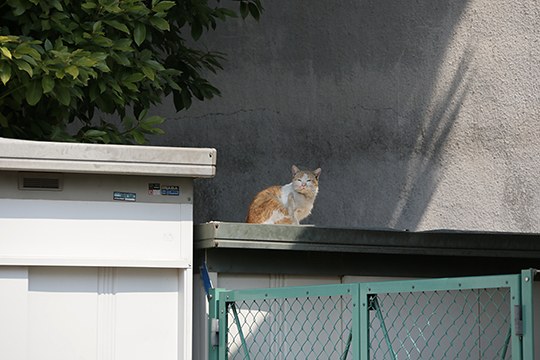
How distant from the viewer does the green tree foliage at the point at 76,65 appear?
6012mm

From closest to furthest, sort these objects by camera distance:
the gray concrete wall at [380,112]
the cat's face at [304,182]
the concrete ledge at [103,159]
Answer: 1. the concrete ledge at [103,159]
2. the cat's face at [304,182]
3. the gray concrete wall at [380,112]

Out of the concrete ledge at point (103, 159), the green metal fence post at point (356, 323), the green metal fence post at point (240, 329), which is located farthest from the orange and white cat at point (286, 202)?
the green metal fence post at point (356, 323)

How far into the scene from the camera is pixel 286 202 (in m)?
7.26

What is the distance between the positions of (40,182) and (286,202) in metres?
2.42

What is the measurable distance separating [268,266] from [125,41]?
5.81ft

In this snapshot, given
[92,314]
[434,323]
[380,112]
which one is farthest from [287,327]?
[380,112]

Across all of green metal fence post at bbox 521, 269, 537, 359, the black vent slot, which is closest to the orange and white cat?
the black vent slot

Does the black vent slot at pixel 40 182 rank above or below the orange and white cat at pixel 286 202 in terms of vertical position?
below

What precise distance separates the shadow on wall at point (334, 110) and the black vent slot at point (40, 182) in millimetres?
4036

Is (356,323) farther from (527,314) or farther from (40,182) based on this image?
(40,182)

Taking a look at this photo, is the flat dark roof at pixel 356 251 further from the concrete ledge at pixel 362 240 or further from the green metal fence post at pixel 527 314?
the green metal fence post at pixel 527 314

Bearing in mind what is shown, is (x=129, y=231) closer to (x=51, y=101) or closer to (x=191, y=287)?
(x=191, y=287)

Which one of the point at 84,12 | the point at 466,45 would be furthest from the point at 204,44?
the point at 84,12

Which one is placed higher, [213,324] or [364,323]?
[213,324]
